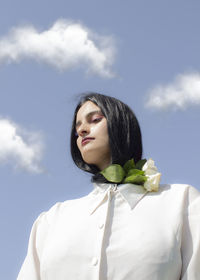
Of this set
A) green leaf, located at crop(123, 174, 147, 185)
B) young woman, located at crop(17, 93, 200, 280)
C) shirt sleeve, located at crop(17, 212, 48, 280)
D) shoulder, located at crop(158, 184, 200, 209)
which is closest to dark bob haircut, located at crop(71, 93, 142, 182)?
young woman, located at crop(17, 93, 200, 280)

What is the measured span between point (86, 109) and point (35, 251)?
1.09 m

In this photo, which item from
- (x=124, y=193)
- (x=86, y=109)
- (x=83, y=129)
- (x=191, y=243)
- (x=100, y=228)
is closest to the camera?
(x=191, y=243)

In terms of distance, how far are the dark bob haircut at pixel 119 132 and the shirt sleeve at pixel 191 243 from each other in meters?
0.59

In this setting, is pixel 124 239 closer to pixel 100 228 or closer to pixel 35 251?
pixel 100 228

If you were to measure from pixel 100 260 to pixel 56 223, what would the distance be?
0.62 metres

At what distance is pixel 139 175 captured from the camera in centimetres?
348

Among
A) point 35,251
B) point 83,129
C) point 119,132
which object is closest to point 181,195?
point 119,132

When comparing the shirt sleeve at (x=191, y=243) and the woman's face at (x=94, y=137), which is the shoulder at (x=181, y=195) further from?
the woman's face at (x=94, y=137)

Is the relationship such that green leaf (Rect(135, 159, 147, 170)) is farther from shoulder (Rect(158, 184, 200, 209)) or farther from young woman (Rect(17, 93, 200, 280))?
shoulder (Rect(158, 184, 200, 209))

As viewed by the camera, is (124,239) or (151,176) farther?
(151,176)

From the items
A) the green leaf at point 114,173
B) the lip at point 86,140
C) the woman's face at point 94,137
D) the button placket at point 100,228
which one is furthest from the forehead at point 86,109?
the button placket at point 100,228

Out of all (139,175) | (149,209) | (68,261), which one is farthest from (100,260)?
(139,175)

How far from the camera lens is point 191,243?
10.2 ft

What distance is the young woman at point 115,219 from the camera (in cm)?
304
